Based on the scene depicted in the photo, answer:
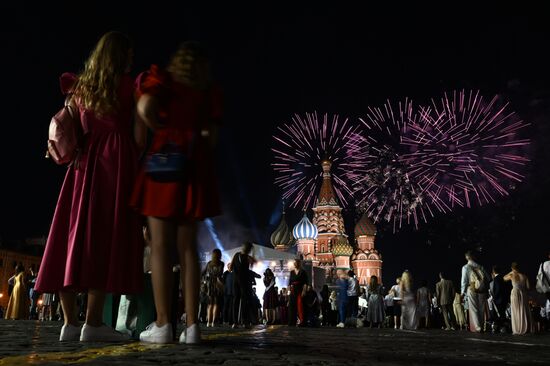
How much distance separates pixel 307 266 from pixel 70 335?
127 feet

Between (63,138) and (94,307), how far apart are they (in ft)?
4.32

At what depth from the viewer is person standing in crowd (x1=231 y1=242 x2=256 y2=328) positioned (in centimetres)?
1103

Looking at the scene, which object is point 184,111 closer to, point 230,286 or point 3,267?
point 230,286

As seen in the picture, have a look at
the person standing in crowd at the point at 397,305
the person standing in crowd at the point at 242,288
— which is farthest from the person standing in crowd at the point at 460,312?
the person standing in crowd at the point at 242,288

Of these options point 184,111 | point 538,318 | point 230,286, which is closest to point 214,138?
point 184,111

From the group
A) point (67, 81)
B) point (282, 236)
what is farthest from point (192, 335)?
point (282, 236)

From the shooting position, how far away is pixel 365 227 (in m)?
98.9

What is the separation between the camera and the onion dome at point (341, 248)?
300 feet

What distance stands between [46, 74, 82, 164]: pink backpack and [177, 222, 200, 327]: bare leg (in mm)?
1127

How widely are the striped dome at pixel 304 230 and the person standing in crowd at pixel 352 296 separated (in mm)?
69228

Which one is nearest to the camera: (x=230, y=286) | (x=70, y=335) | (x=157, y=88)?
(x=157, y=88)

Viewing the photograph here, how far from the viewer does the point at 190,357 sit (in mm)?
2730

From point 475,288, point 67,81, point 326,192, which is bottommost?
point 475,288

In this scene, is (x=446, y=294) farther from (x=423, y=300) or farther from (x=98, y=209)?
(x=98, y=209)
